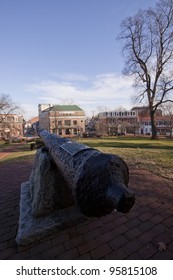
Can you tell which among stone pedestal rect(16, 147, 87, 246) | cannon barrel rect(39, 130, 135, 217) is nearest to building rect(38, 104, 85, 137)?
stone pedestal rect(16, 147, 87, 246)

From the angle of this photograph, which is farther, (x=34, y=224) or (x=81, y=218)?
(x=81, y=218)

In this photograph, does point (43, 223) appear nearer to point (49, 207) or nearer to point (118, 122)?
point (49, 207)

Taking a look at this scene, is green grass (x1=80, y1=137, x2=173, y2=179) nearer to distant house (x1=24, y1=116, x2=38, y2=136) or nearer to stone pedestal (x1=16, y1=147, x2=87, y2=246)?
stone pedestal (x1=16, y1=147, x2=87, y2=246)

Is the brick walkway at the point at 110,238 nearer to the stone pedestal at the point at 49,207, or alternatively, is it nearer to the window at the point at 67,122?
the stone pedestal at the point at 49,207

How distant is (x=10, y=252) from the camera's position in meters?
2.15

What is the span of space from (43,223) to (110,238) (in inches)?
37.7

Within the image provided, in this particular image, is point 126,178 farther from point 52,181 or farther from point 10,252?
point 10,252

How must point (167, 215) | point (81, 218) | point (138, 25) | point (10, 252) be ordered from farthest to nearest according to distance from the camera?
point (138, 25)
point (167, 215)
point (81, 218)
point (10, 252)

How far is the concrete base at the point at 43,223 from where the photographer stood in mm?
2281

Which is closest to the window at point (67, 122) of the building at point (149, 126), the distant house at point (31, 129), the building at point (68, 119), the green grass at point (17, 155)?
the building at point (68, 119)

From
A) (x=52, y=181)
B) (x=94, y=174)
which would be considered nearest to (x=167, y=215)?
(x=52, y=181)

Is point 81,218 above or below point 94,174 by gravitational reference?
below

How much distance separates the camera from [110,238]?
7.58 ft

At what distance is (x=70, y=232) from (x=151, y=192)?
85.4 inches
